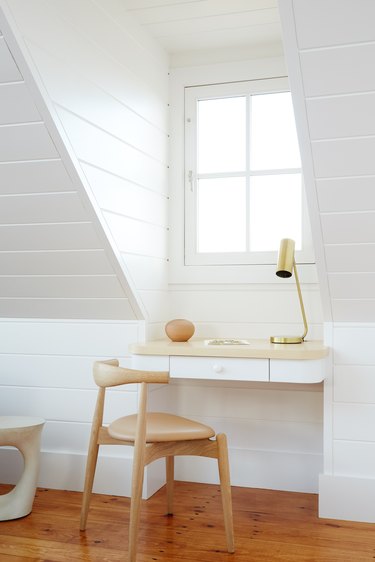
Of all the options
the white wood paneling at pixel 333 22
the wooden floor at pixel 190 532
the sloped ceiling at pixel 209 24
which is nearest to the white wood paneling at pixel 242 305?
the wooden floor at pixel 190 532

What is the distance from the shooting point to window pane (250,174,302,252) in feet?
10.7

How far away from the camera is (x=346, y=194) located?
91.7 inches

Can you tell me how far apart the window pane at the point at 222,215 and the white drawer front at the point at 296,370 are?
2.96 ft

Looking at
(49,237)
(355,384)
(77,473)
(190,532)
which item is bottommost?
(190,532)

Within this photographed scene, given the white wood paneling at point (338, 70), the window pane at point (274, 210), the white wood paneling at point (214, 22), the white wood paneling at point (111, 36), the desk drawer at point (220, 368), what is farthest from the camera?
the window pane at point (274, 210)

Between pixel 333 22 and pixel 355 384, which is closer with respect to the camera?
pixel 333 22

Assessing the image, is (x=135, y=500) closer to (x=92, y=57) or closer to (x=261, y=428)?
(x=261, y=428)

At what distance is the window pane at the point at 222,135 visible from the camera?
335cm

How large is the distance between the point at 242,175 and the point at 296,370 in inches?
47.3

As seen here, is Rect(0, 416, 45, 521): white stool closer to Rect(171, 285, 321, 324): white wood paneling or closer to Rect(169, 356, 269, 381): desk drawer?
Rect(169, 356, 269, 381): desk drawer

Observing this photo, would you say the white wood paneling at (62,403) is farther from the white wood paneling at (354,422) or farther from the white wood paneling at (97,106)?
the white wood paneling at (97,106)

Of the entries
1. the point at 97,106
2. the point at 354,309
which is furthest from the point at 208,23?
the point at 354,309

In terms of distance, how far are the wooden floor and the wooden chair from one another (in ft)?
0.40

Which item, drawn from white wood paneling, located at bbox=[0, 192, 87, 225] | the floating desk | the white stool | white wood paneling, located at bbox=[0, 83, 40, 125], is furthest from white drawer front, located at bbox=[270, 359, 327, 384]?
white wood paneling, located at bbox=[0, 83, 40, 125]
